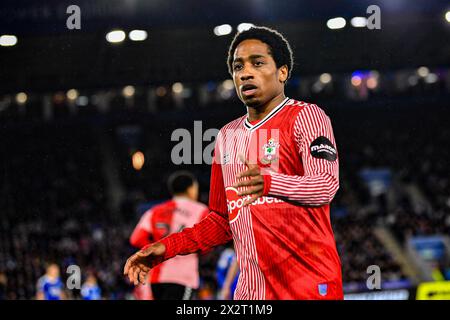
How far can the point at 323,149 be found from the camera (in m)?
2.74

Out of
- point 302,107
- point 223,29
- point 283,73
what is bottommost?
point 302,107

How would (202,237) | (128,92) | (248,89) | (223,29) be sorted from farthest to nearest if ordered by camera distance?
(128,92)
(223,29)
(202,237)
(248,89)

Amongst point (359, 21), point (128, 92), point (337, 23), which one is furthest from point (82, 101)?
point (359, 21)

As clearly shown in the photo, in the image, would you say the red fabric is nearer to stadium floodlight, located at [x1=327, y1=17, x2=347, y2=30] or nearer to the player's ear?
the player's ear

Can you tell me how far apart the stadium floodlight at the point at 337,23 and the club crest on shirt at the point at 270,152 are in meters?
6.44

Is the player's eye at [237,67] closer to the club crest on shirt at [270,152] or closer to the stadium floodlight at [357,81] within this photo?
the club crest on shirt at [270,152]

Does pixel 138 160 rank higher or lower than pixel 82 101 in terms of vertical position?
lower

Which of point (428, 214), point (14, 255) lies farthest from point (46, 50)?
point (428, 214)

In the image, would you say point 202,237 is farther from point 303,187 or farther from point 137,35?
point 137,35

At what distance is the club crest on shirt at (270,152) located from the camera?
289 cm

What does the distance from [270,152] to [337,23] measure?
668cm

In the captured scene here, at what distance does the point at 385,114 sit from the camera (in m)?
26.2

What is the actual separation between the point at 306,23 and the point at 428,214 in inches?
513

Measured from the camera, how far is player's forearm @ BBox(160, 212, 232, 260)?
3.11 meters
